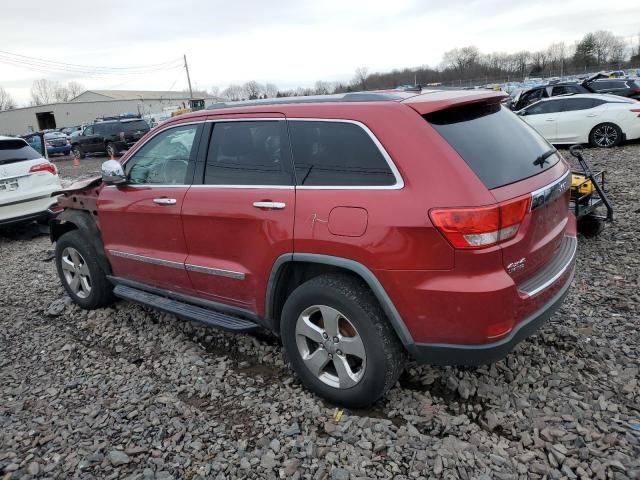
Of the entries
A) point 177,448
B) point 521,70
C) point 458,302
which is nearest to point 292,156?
point 458,302

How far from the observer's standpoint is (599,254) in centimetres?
527

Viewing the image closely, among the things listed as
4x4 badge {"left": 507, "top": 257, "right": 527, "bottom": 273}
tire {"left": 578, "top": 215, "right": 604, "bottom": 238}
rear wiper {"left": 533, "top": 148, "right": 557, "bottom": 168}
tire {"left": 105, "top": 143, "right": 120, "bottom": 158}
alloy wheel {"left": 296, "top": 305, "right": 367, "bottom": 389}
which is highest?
tire {"left": 105, "top": 143, "right": 120, "bottom": 158}

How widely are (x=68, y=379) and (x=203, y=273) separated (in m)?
1.29

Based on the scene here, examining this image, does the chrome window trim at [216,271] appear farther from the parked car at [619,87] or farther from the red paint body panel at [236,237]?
the parked car at [619,87]

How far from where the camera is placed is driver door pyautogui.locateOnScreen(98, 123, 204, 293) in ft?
12.0

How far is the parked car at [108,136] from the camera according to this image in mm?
23016

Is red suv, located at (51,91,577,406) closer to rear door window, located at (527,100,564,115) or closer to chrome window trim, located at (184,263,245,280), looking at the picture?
chrome window trim, located at (184,263,245,280)


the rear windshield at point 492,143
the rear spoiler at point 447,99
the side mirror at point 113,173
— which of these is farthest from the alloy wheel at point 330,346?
the side mirror at point 113,173

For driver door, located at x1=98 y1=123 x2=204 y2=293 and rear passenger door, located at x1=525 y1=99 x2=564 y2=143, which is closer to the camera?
driver door, located at x1=98 y1=123 x2=204 y2=293

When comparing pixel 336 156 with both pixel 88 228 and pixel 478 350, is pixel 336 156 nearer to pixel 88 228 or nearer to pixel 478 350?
pixel 478 350

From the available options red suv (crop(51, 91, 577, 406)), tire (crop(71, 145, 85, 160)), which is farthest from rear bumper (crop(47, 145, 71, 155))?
red suv (crop(51, 91, 577, 406))

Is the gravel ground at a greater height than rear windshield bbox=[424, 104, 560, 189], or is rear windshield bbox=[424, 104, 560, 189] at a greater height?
rear windshield bbox=[424, 104, 560, 189]

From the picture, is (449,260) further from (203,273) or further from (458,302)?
(203,273)

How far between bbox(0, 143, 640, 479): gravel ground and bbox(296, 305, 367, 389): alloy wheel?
8.9 inches
